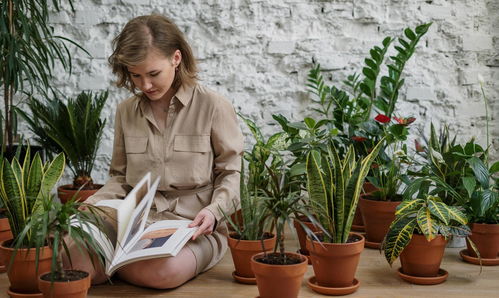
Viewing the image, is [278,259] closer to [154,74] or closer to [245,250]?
[245,250]

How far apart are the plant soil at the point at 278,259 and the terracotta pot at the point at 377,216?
0.92 metres

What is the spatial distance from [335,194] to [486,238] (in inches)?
34.8

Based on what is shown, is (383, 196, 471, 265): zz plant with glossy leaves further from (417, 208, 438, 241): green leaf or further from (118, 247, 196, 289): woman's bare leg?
(118, 247, 196, 289): woman's bare leg

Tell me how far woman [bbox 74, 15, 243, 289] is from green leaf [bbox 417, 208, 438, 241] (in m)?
0.77

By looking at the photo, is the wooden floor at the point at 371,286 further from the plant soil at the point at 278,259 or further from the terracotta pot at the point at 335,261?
the plant soil at the point at 278,259

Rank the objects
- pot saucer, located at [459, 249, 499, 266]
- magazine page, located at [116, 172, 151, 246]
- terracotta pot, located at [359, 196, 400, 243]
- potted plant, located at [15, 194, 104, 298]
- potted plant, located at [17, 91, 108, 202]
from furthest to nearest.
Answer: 1. potted plant, located at [17, 91, 108, 202]
2. terracotta pot, located at [359, 196, 400, 243]
3. pot saucer, located at [459, 249, 499, 266]
4. magazine page, located at [116, 172, 151, 246]
5. potted plant, located at [15, 194, 104, 298]

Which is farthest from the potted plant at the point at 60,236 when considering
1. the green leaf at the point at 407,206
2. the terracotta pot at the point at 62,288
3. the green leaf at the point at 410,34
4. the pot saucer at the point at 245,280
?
the green leaf at the point at 410,34

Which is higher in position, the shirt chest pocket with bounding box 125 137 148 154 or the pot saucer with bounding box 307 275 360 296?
the shirt chest pocket with bounding box 125 137 148 154

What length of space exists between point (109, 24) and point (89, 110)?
758 millimetres

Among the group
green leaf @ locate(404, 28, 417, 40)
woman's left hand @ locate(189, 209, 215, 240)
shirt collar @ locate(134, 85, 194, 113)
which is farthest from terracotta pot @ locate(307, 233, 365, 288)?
green leaf @ locate(404, 28, 417, 40)

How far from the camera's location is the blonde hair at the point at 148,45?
252 centimetres

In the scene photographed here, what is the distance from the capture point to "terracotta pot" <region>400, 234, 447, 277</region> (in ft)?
8.44

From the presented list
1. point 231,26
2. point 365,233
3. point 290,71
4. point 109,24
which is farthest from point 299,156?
point 109,24

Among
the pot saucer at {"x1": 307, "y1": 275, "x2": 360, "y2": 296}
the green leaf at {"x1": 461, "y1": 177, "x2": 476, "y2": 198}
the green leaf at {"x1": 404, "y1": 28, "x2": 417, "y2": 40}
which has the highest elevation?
the green leaf at {"x1": 404, "y1": 28, "x2": 417, "y2": 40}
